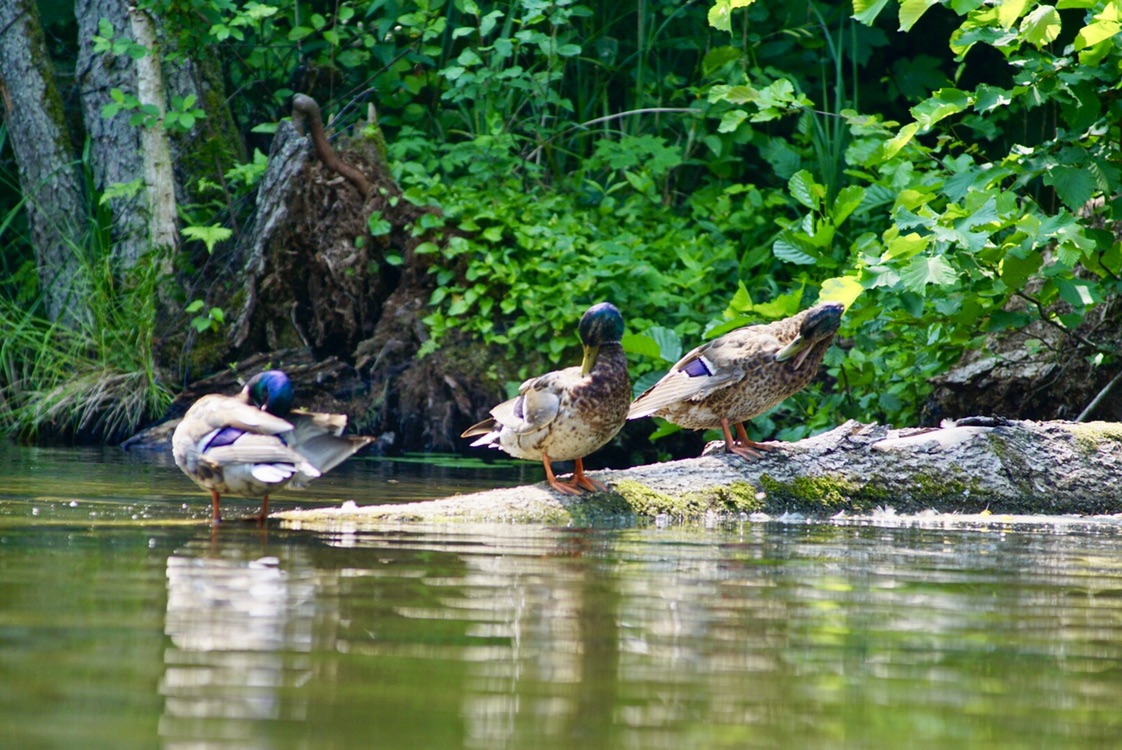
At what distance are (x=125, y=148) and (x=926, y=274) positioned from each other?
811cm

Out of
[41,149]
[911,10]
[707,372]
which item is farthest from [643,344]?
[41,149]

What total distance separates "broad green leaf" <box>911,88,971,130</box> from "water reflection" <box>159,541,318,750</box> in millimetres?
3341

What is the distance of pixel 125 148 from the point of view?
1166 cm

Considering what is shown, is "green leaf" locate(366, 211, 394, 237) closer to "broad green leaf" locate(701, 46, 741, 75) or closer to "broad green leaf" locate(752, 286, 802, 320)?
"broad green leaf" locate(701, 46, 741, 75)

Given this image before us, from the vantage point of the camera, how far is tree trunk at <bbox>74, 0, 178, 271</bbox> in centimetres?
1150

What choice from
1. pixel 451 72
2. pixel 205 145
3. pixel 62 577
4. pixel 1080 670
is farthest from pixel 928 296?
pixel 205 145

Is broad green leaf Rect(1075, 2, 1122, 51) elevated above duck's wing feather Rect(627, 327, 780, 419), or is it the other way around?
broad green leaf Rect(1075, 2, 1122, 51)

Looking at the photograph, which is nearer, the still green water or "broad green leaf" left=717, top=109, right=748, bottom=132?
the still green water

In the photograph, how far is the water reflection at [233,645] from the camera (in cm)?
237

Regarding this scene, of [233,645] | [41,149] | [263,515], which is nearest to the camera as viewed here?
[233,645]

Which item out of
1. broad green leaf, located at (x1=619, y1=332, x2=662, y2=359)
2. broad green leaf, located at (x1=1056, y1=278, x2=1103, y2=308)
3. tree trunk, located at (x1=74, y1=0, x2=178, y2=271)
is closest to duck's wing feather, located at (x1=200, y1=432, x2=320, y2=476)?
broad green leaf, located at (x1=619, y1=332, x2=662, y2=359)

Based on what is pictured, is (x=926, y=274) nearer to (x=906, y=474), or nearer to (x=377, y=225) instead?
(x=906, y=474)

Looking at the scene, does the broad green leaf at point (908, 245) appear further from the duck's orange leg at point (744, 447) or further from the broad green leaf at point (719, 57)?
the broad green leaf at point (719, 57)

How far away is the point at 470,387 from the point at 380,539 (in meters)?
5.44
